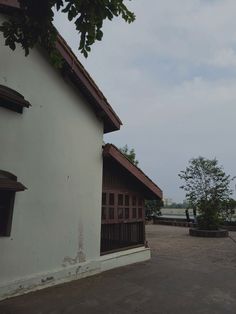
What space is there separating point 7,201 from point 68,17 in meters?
3.70

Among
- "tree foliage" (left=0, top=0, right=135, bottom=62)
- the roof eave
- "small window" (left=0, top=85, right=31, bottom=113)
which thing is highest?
the roof eave

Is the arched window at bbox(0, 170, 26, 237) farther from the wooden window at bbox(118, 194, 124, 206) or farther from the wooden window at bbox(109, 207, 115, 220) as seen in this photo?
the wooden window at bbox(118, 194, 124, 206)

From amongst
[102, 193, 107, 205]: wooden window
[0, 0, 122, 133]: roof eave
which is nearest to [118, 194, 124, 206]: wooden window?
[102, 193, 107, 205]: wooden window

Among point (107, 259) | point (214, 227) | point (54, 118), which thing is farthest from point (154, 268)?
point (214, 227)

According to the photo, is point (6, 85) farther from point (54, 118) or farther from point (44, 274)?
point (44, 274)

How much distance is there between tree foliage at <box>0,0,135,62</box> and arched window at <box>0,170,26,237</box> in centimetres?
256

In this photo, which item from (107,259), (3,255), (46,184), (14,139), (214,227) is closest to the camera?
(3,255)

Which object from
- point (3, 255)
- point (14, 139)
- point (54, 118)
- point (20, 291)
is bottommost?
point (20, 291)

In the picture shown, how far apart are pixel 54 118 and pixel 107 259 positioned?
13.9 ft

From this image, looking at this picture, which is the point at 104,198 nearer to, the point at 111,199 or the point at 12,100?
the point at 111,199

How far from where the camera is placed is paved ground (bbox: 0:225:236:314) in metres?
5.00

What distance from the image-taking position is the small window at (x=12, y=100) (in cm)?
555

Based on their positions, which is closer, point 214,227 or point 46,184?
point 46,184

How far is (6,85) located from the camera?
5941 mm
